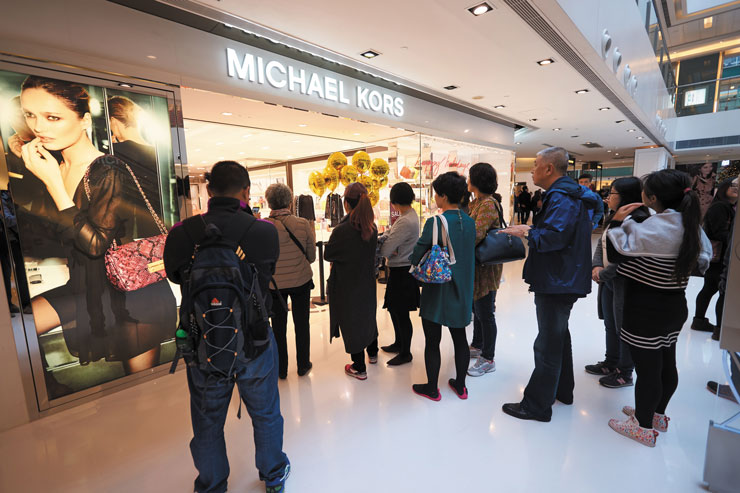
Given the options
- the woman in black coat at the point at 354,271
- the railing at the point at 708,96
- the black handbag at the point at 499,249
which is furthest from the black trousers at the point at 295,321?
the railing at the point at 708,96

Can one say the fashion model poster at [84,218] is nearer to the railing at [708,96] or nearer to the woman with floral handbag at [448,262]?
the woman with floral handbag at [448,262]

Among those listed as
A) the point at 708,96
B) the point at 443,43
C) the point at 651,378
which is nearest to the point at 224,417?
the point at 651,378

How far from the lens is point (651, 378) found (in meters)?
1.89

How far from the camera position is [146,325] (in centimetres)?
291

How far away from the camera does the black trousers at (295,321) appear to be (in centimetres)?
272

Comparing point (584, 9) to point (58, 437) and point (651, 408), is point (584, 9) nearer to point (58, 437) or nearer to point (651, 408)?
point (651, 408)

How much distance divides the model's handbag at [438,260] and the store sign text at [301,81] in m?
2.57

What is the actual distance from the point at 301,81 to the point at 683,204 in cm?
362

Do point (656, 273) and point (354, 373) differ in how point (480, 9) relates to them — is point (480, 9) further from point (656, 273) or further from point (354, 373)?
point (354, 373)

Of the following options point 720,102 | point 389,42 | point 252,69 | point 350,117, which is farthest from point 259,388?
point 720,102

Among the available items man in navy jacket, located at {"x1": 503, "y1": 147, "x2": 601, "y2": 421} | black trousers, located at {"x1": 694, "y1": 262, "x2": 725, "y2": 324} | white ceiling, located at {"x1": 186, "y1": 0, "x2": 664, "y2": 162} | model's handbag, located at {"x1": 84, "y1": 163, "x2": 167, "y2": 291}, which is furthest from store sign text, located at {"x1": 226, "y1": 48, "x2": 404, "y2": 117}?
black trousers, located at {"x1": 694, "y1": 262, "x2": 725, "y2": 324}

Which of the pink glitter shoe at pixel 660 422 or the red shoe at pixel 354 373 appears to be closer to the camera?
the pink glitter shoe at pixel 660 422

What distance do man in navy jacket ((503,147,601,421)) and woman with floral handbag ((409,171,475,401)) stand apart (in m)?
0.34

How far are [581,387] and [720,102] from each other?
15.8m
